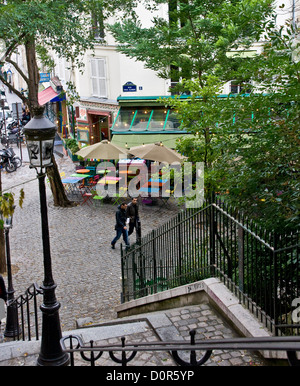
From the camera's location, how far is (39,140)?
21.9 ft

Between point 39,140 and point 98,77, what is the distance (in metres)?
18.9

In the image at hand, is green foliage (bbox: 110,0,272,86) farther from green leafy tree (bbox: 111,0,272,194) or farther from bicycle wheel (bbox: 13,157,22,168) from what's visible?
bicycle wheel (bbox: 13,157,22,168)

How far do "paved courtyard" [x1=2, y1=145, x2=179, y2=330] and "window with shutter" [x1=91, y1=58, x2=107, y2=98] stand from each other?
717 cm

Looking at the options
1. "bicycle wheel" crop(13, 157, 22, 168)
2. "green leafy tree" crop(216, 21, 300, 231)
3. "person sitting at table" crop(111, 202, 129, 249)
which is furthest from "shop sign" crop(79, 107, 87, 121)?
"green leafy tree" crop(216, 21, 300, 231)

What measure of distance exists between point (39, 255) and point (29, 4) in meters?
7.24

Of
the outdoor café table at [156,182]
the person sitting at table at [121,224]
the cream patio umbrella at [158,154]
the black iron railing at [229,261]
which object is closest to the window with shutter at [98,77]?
the outdoor café table at [156,182]

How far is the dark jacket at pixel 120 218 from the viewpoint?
14297mm

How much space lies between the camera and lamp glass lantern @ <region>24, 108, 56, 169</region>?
6633 mm

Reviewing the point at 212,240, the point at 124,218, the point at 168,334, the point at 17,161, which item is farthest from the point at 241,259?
the point at 17,161

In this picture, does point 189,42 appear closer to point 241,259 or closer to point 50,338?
point 241,259
